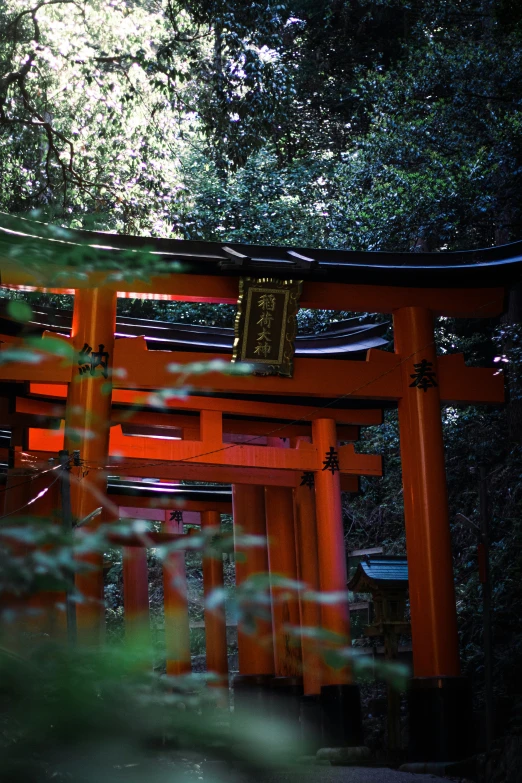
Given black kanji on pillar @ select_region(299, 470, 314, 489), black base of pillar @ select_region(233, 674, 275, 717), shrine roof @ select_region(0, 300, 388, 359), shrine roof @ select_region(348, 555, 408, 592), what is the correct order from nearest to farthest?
shrine roof @ select_region(0, 300, 388, 359) → shrine roof @ select_region(348, 555, 408, 592) → black kanji on pillar @ select_region(299, 470, 314, 489) → black base of pillar @ select_region(233, 674, 275, 717)

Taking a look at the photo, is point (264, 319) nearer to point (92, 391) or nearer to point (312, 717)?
point (92, 391)

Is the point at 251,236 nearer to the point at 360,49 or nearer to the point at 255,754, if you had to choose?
the point at 360,49

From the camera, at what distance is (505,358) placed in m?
10.2

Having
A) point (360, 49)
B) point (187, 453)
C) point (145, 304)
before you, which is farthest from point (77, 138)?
point (360, 49)

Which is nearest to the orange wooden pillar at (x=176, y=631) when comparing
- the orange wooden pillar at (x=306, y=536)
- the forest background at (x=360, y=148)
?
the orange wooden pillar at (x=306, y=536)

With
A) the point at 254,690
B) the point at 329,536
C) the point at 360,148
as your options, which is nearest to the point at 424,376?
the point at 329,536

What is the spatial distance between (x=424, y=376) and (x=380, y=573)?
3690mm

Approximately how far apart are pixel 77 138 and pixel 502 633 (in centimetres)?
1041

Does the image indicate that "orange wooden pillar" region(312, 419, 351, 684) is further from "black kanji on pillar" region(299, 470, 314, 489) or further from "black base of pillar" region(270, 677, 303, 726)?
"black base of pillar" region(270, 677, 303, 726)

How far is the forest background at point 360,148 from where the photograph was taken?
14055 millimetres

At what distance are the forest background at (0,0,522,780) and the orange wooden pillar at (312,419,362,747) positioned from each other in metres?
2.59

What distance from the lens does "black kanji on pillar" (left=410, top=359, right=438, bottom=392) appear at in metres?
9.16

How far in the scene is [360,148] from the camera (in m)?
18.7

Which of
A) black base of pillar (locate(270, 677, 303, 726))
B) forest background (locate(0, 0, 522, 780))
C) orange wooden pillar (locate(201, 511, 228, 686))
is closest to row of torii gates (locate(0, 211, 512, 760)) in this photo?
black base of pillar (locate(270, 677, 303, 726))
